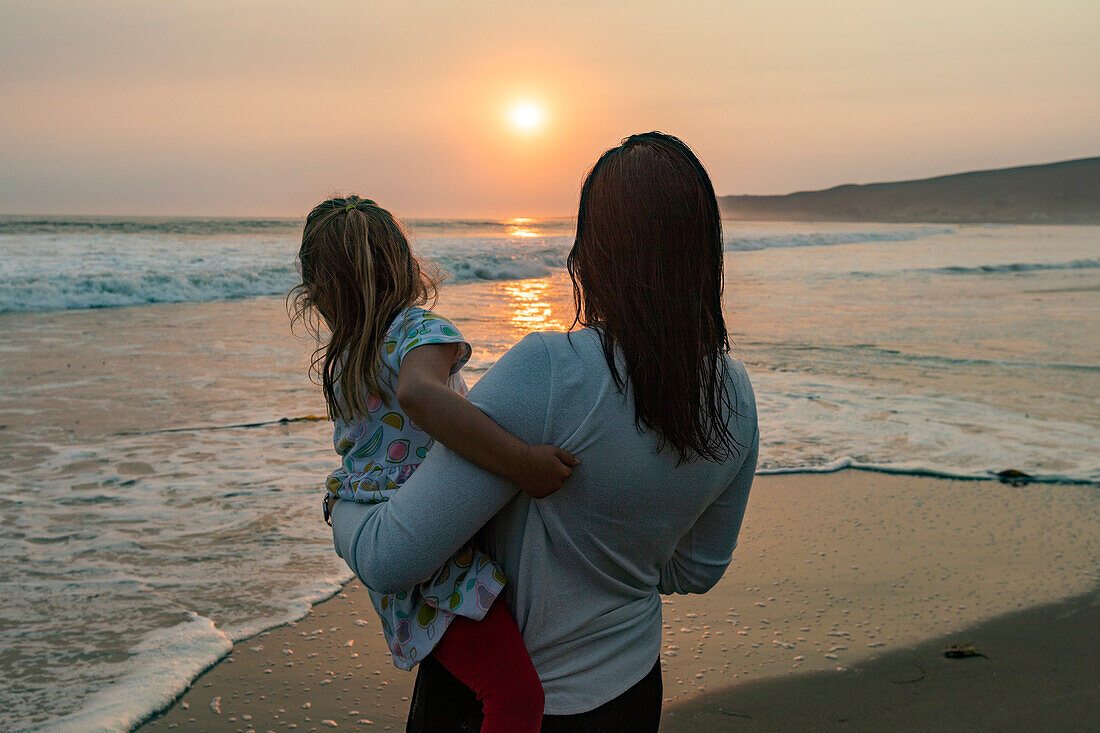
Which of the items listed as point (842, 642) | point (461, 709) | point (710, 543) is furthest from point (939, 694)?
point (461, 709)

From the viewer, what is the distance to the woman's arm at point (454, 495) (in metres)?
1.07

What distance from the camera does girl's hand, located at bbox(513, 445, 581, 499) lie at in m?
1.05

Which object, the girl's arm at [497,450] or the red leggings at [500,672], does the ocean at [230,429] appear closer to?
the girl's arm at [497,450]

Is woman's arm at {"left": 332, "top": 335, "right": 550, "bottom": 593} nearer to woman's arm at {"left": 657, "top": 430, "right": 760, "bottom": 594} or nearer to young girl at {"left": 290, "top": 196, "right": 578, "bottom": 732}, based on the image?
young girl at {"left": 290, "top": 196, "right": 578, "bottom": 732}

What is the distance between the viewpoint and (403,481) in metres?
1.41

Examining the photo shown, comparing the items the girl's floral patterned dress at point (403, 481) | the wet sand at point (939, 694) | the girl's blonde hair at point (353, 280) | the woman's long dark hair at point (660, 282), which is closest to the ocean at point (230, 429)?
the girl's blonde hair at point (353, 280)

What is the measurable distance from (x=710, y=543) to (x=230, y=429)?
477cm

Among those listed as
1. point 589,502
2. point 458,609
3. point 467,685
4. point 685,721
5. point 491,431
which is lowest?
point 685,721

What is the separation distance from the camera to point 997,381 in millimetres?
7125

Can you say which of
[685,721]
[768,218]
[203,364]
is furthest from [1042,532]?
[768,218]

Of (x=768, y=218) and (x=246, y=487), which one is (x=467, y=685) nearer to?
(x=246, y=487)

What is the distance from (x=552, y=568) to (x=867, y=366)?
289 inches

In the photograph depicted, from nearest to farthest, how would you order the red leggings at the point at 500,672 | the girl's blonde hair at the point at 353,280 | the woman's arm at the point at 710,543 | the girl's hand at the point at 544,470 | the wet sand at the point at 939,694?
1. the girl's hand at the point at 544,470
2. the red leggings at the point at 500,672
3. the woman's arm at the point at 710,543
4. the girl's blonde hair at the point at 353,280
5. the wet sand at the point at 939,694

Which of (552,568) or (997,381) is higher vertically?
(552,568)
